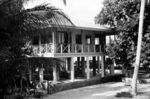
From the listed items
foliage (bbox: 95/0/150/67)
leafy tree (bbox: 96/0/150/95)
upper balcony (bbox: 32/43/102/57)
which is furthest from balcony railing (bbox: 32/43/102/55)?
leafy tree (bbox: 96/0/150/95)

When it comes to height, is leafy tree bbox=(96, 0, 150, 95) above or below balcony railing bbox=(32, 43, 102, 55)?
above

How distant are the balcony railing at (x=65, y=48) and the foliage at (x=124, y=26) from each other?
2.61 meters

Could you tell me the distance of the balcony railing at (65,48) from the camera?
19.1m

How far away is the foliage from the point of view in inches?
777

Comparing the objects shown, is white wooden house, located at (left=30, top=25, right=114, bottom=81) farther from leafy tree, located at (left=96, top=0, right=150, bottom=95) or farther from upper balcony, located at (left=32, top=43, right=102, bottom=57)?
leafy tree, located at (left=96, top=0, right=150, bottom=95)

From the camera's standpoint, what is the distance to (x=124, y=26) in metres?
20.2

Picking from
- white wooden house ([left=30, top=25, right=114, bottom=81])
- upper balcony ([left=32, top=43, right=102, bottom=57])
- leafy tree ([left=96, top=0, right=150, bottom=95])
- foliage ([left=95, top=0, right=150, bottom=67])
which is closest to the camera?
upper balcony ([left=32, top=43, right=102, bottom=57])

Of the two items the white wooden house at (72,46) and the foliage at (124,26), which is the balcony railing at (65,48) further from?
the foliage at (124,26)

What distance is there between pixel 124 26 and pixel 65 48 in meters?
5.57

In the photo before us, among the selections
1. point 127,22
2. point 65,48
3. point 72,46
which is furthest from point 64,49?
point 127,22

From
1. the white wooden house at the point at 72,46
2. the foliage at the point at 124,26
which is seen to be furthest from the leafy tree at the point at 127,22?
the white wooden house at the point at 72,46

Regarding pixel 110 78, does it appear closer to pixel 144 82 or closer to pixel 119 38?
pixel 144 82

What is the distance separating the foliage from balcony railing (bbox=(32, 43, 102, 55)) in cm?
261

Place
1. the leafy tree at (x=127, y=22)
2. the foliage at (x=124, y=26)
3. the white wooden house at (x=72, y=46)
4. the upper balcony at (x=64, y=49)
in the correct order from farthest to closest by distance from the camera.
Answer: the foliage at (x=124, y=26) → the leafy tree at (x=127, y=22) → the white wooden house at (x=72, y=46) → the upper balcony at (x=64, y=49)
